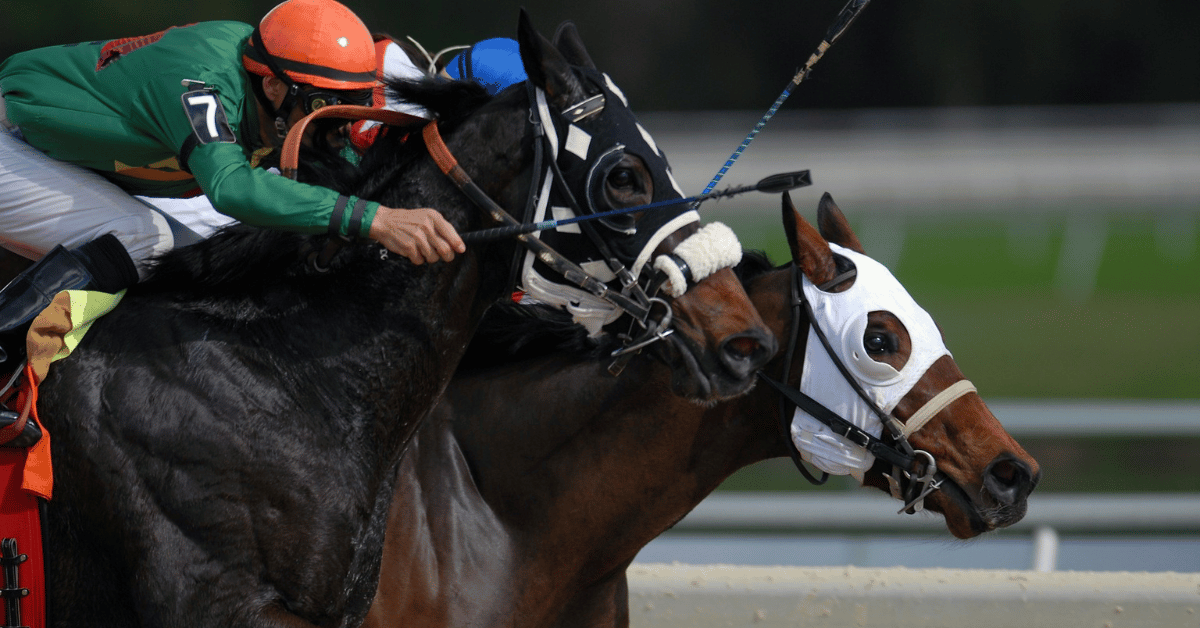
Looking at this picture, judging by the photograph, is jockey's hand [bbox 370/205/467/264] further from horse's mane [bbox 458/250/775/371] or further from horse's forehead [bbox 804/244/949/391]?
horse's forehead [bbox 804/244/949/391]

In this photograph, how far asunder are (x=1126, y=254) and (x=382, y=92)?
14.2 meters

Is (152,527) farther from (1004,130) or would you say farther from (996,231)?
(1004,130)

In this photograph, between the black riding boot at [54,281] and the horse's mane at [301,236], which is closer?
the black riding boot at [54,281]

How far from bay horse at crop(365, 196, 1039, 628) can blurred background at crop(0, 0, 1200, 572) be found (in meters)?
2.57

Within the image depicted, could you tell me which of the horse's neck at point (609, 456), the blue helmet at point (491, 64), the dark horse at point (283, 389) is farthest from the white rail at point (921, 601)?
the dark horse at point (283, 389)

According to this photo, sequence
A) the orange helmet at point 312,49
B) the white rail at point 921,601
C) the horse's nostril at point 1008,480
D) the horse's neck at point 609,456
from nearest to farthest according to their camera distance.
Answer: the orange helmet at point 312,49 → the horse's nostril at point 1008,480 → the horse's neck at point 609,456 → the white rail at point 921,601

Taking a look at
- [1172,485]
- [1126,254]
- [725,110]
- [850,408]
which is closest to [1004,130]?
[725,110]

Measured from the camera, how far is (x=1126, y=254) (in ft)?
49.6

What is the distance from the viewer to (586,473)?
3000 mm

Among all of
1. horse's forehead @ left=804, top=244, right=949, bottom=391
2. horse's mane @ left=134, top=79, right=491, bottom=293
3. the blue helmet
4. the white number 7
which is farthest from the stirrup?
the blue helmet

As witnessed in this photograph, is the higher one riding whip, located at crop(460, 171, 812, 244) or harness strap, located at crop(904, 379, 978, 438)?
riding whip, located at crop(460, 171, 812, 244)

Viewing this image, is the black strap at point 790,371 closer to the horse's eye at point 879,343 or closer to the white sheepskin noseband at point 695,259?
the horse's eye at point 879,343

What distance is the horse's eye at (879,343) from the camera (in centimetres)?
292

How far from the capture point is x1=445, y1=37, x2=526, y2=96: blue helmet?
376 cm
